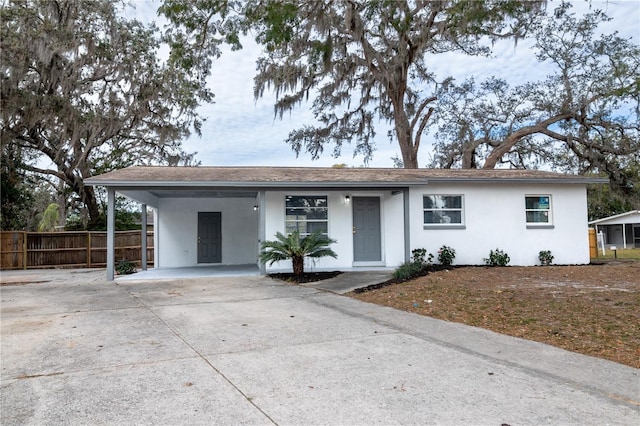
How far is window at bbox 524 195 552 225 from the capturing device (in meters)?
12.8

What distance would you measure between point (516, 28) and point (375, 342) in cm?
1170

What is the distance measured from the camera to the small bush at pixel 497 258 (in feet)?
39.9

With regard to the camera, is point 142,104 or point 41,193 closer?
point 142,104

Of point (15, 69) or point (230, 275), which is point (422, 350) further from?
point (15, 69)

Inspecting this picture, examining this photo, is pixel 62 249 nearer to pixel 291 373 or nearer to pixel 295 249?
pixel 295 249

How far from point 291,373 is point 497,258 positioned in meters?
10.1

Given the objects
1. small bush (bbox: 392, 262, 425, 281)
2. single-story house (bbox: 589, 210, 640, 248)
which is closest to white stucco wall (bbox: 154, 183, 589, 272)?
small bush (bbox: 392, 262, 425, 281)

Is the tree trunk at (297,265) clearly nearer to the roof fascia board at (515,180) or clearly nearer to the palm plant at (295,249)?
the palm plant at (295,249)

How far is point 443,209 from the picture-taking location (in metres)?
12.5

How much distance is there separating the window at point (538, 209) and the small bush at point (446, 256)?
2.71 metres

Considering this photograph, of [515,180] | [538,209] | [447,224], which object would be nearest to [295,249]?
[447,224]

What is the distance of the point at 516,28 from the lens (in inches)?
497

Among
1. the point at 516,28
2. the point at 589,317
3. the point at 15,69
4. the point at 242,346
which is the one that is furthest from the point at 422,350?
the point at 15,69

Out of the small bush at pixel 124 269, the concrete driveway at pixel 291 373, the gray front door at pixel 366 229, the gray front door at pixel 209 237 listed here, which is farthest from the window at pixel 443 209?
the small bush at pixel 124 269
